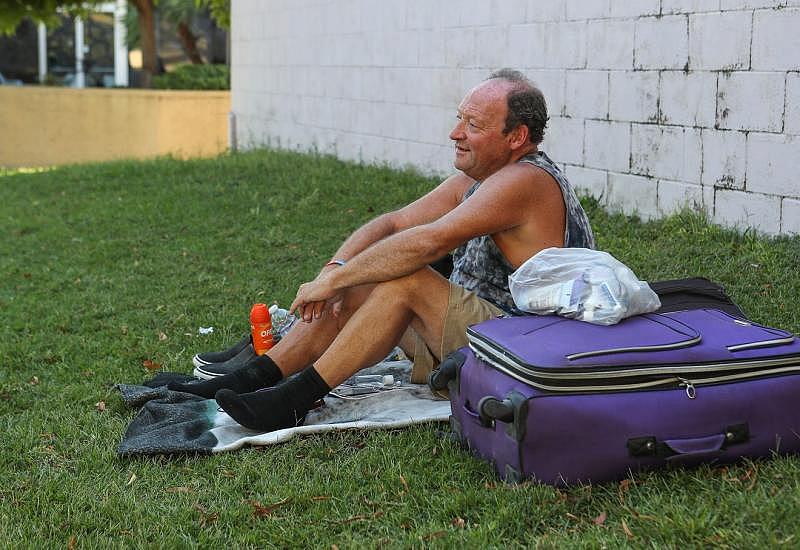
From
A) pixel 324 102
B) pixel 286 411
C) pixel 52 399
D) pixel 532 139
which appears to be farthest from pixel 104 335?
pixel 324 102

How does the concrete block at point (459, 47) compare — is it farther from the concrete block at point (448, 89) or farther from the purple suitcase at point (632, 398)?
the purple suitcase at point (632, 398)

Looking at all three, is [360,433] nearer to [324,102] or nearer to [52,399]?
[52,399]

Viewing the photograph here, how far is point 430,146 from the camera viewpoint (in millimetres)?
9602

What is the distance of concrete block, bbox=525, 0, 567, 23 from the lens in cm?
759

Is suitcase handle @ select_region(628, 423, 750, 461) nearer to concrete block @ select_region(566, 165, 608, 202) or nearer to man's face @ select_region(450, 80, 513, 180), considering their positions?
man's face @ select_region(450, 80, 513, 180)

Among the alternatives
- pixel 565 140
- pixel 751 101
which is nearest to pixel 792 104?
pixel 751 101

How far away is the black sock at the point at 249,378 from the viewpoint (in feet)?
14.0

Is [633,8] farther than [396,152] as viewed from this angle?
No

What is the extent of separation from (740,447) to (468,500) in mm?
842

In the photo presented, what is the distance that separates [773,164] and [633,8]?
1.57 meters

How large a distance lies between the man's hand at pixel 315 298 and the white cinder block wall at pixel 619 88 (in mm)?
2912

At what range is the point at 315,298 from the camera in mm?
4109

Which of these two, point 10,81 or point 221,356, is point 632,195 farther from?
point 10,81

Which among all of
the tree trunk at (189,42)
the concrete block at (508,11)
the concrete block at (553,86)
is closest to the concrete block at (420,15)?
the concrete block at (508,11)
